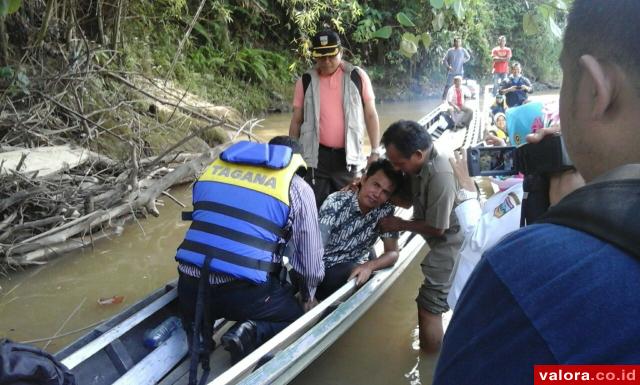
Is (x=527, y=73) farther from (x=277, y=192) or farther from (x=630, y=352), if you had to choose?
(x=630, y=352)

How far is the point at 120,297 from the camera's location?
4.34 metres

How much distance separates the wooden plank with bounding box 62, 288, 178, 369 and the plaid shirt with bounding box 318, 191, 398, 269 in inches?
42.7

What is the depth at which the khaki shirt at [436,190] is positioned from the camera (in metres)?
3.01

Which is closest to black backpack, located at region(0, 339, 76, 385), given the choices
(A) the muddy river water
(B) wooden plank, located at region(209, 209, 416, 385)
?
(B) wooden plank, located at region(209, 209, 416, 385)

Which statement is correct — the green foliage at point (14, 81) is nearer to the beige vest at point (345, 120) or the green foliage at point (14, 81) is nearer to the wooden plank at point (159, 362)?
the beige vest at point (345, 120)

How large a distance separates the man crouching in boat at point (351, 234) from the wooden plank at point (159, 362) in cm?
106

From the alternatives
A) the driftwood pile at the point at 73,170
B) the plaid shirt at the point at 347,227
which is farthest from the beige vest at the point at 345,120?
the driftwood pile at the point at 73,170

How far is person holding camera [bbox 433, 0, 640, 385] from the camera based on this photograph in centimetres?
47

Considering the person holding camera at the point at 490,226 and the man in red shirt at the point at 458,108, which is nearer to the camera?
the person holding camera at the point at 490,226

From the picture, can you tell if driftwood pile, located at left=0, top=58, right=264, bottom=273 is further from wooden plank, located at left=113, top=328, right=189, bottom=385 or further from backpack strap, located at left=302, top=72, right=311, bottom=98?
wooden plank, located at left=113, top=328, right=189, bottom=385

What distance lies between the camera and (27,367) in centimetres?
177

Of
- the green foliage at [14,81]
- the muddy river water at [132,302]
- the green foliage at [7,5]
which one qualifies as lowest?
the muddy river water at [132,302]

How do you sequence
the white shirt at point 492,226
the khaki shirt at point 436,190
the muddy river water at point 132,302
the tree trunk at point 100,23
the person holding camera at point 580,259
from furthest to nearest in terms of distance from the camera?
the tree trunk at point 100,23 → the muddy river water at point 132,302 → the khaki shirt at point 436,190 → the white shirt at point 492,226 → the person holding camera at point 580,259

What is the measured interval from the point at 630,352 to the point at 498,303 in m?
0.12
